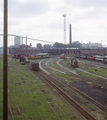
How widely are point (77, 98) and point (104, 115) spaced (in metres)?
4.60

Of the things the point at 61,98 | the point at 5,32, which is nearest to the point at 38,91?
the point at 61,98

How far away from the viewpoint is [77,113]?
520 inches

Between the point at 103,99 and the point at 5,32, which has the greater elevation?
the point at 5,32

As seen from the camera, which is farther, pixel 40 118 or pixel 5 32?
pixel 40 118

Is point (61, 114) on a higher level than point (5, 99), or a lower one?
lower

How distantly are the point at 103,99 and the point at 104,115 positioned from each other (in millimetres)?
4294

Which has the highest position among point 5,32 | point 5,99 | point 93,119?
point 5,32

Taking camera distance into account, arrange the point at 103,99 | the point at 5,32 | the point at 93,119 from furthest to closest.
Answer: the point at 103,99 → the point at 93,119 → the point at 5,32

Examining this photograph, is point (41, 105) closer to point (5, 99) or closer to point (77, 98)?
point (77, 98)

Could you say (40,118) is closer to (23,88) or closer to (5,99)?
(5,99)

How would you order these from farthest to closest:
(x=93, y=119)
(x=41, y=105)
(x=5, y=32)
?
(x=41, y=105)
(x=93, y=119)
(x=5, y=32)

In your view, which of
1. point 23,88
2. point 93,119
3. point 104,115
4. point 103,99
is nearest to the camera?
point 93,119

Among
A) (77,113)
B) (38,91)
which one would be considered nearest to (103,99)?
(77,113)

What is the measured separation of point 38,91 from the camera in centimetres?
1956
